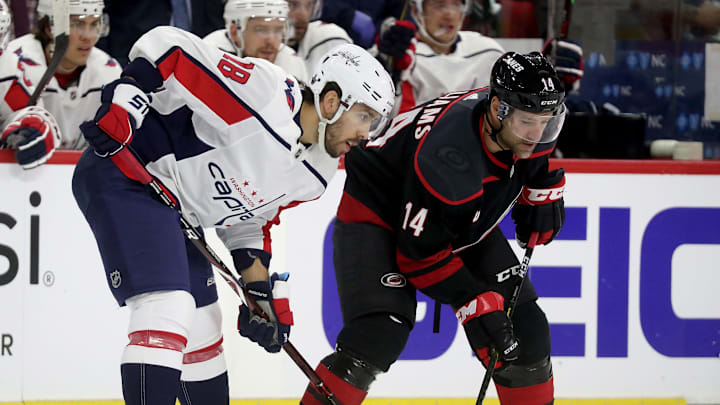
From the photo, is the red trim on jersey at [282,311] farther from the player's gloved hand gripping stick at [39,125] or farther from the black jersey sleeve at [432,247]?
the player's gloved hand gripping stick at [39,125]

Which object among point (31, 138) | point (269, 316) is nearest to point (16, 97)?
point (31, 138)

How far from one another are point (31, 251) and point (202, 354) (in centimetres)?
105

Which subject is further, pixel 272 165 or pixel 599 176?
pixel 599 176

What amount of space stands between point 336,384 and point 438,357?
3.55 ft

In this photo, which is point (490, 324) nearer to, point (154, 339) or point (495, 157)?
point (495, 157)

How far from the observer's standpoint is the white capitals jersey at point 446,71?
4457mm

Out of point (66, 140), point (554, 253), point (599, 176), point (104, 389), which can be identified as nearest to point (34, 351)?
point (104, 389)

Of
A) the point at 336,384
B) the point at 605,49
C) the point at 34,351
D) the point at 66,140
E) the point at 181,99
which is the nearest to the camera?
the point at 181,99

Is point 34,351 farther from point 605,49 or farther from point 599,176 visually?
point 605,49

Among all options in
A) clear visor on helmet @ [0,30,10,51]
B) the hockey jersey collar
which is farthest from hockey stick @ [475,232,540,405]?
clear visor on helmet @ [0,30,10,51]

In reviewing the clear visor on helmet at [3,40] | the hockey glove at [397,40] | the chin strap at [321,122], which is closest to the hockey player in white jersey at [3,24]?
the clear visor on helmet at [3,40]

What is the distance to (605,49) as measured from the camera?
4.62m

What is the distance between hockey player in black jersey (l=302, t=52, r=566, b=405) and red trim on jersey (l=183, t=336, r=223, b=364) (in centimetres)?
32

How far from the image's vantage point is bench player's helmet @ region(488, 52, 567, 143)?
2.63 metres
